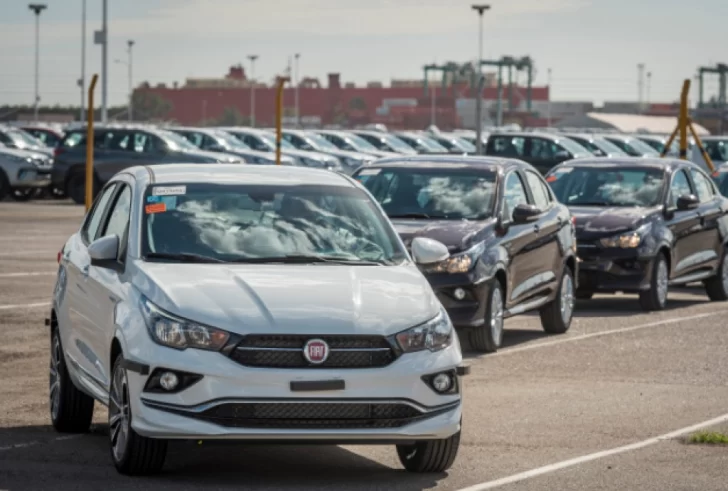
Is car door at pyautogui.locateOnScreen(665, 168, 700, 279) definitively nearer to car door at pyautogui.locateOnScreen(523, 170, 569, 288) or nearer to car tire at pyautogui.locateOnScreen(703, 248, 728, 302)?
car tire at pyautogui.locateOnScreen(703, 248, 728, 302)

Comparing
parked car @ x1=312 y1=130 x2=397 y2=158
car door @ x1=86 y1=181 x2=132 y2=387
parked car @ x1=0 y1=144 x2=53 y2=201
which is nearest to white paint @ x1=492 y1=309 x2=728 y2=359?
car door @ x1=86 y1=181 x2=132 y2=387

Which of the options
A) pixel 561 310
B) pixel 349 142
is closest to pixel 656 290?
pixel 561 310

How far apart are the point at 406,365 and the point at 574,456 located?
1.63 meters

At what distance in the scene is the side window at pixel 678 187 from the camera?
20.6 meters

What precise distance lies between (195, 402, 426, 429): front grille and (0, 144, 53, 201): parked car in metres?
34.5

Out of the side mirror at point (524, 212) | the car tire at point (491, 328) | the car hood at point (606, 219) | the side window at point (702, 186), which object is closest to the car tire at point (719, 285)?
the side window at point (702, 186)

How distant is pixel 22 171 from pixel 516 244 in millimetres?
28159

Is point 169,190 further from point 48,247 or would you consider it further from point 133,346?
point 48,247

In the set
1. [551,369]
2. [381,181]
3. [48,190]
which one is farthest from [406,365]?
[48,190]

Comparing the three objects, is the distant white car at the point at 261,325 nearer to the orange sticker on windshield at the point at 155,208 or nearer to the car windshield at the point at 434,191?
the orange sticker on windshield at the point at 155,208

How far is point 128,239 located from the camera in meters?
9.62

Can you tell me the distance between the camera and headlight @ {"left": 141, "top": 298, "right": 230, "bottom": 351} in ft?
27.7

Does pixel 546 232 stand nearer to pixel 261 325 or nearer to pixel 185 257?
pixel 185 257

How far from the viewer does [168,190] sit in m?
9.88
